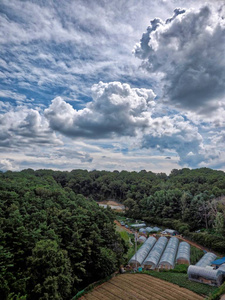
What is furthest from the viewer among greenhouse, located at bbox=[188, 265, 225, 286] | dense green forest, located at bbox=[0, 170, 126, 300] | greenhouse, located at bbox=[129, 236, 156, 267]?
greenhouse, located at bbox=[129, 236, 156, 267]

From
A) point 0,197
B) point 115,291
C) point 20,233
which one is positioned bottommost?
point 115,291

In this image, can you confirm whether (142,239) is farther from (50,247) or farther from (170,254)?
(50,247)

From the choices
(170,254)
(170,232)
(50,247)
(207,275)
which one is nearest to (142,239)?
(170,232)

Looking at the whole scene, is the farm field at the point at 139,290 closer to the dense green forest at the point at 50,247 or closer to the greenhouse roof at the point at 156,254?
the dense green forest at the point at 50,247

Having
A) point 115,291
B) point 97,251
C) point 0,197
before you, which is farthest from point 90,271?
point 0,197

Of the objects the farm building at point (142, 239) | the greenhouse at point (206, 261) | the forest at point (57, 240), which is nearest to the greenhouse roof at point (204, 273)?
the greenhouse at point (206, 261)

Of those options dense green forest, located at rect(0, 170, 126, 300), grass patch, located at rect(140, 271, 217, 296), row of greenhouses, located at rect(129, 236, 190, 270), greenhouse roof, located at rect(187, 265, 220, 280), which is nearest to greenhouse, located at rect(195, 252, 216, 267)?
row of greenhouses, located at rect(129, 236, 190, 270)

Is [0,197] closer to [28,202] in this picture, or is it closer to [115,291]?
[28,202]

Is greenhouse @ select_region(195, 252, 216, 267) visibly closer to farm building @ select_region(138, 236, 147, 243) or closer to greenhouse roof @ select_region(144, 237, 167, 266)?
greenhouse roof @ select_region(144, 237, 167, 266)
